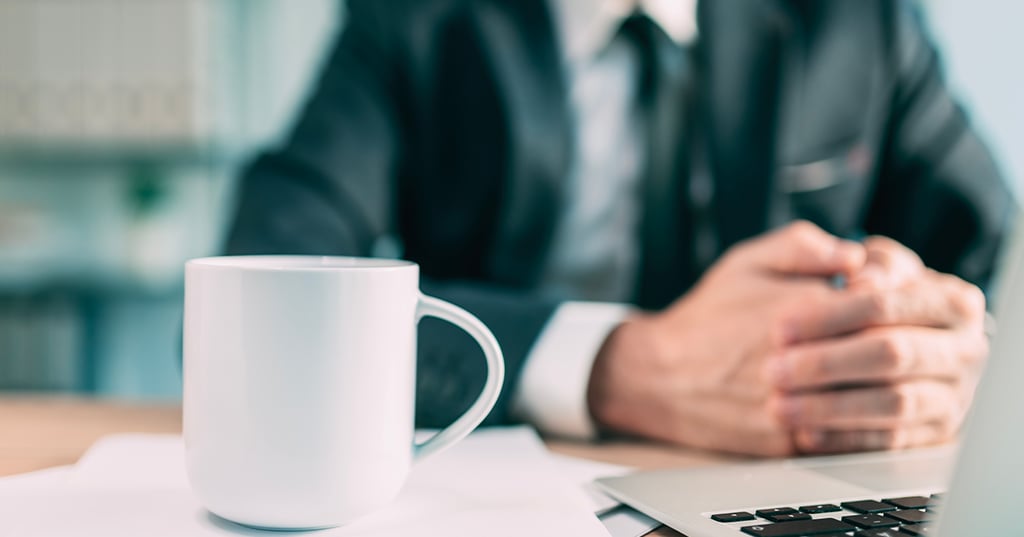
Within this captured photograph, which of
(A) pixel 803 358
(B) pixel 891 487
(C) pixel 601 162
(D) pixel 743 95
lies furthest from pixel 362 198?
(B) pixel 891 487

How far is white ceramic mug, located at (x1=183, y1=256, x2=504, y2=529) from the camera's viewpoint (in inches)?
12.7

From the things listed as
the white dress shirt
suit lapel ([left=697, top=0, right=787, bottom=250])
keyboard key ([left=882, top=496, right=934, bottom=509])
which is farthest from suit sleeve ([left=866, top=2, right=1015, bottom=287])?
keyboard key ([left=882, top=496, right=934, bottom=509])

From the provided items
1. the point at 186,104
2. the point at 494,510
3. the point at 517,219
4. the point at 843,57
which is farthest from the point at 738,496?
the point at 186,104

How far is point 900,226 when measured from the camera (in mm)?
1038

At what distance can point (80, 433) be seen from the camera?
1.90 feet

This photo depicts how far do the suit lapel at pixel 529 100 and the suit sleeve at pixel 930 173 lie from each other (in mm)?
399

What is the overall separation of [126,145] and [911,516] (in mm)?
2789

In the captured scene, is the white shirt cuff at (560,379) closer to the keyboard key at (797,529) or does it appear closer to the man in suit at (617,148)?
the man in suit at (617,148)

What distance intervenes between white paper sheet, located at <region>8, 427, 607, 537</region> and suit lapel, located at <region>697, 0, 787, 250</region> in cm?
57

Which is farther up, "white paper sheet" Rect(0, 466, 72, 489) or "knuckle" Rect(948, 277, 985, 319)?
"knuckle" Rect(948, 277, 985, 319)

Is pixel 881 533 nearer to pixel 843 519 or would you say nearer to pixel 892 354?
pixel 843 519

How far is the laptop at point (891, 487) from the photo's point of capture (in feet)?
0.74

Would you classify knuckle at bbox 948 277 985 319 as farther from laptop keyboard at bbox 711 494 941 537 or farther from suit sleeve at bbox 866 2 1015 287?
suit sleeve at bbox 866 2 1015 287

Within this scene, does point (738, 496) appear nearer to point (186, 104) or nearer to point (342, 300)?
point (342, 300)
